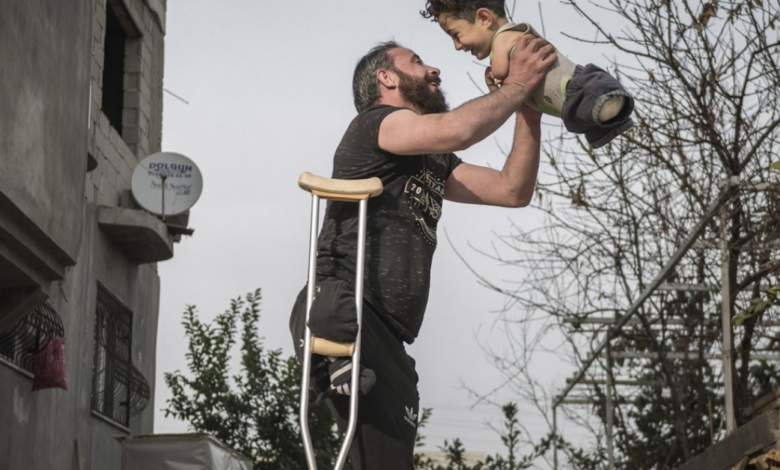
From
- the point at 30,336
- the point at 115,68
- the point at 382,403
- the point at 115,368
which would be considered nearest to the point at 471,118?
the point at 382,403

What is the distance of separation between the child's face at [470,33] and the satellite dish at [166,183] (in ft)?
28.4

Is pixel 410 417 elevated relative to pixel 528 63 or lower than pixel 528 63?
lower

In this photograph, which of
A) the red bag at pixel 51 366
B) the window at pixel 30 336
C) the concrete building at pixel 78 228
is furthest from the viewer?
the red bag at pixel 51 366

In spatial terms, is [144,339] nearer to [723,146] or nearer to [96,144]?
[96,144]

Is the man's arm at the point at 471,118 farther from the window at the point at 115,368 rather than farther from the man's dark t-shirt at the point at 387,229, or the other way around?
the window at the point at 115,368

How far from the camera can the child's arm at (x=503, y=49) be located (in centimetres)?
352

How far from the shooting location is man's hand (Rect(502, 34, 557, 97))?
3.46 metres

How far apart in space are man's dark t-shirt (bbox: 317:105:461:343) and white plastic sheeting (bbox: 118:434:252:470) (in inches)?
258

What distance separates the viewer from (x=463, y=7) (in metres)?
3.63

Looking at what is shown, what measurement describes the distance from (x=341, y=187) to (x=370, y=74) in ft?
2.12

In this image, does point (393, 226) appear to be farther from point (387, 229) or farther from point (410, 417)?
point (410, 417)

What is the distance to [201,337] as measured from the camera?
596 inches

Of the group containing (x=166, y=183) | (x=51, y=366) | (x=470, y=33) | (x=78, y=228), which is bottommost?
(x=470, y=33)

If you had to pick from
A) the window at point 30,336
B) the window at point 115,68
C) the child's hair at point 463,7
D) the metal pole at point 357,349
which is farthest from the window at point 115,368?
the metal pole at point 357,349
